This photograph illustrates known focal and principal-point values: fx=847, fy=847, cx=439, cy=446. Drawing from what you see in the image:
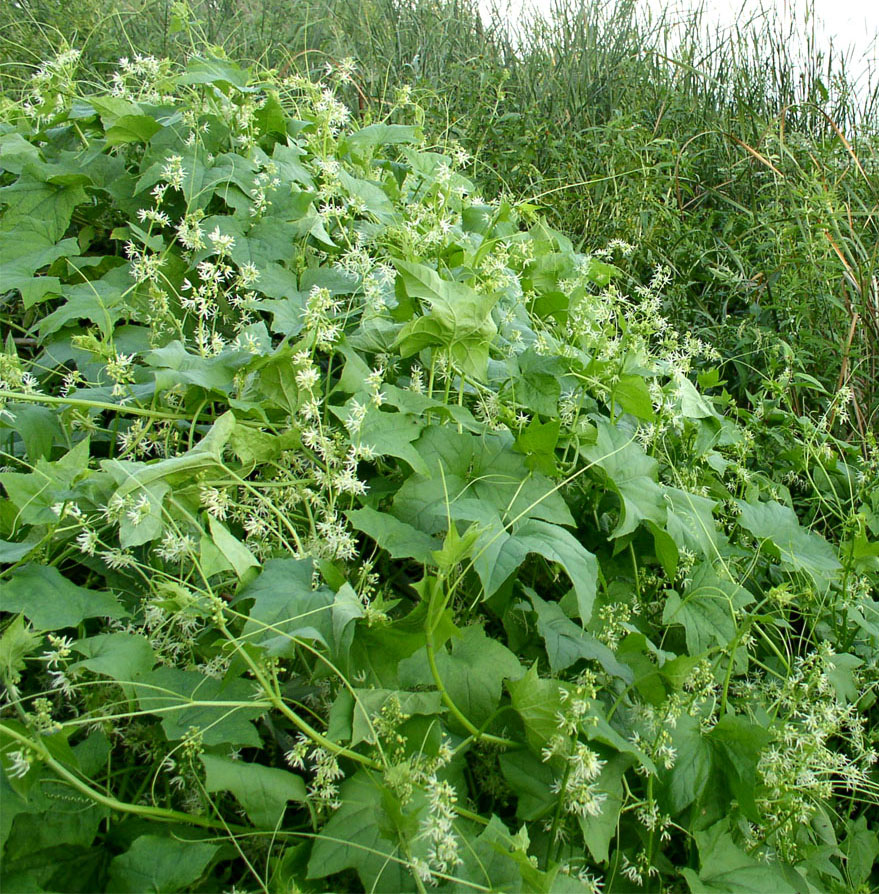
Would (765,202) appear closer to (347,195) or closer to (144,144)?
(347,195)

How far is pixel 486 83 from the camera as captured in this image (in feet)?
13.8

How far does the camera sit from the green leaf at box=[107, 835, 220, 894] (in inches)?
39.5

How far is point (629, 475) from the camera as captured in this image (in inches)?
60.8

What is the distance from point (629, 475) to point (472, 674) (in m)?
0.53

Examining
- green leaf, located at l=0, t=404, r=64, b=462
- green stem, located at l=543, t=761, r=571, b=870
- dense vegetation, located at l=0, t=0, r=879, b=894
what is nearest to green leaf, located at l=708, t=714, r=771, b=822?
dense vegetation, located at l=0, t=0, r=879, b=894

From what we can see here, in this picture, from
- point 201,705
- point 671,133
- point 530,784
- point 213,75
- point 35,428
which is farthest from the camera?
point 671,133

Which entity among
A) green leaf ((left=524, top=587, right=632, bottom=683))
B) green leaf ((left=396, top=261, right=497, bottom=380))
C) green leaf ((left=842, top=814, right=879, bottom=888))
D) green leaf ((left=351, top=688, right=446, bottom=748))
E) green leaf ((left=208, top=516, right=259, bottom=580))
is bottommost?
green leaf ((left=842, top=814, right=879, bottom=888))

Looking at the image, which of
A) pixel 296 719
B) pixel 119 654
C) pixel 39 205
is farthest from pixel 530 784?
pixel 39 205

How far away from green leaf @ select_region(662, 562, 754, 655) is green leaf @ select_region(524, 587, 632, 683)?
22cm

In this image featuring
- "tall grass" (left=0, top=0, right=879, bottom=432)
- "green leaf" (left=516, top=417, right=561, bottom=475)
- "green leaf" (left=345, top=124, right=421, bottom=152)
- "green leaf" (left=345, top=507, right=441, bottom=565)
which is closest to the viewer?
"green leaf" (left=345, top=507, right=441, bottom=565)

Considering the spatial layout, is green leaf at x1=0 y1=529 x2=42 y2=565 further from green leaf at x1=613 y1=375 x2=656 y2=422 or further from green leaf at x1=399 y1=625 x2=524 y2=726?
green leaf at x1=613 y1=375 x2=656 y2=422

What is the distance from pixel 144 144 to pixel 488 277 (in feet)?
2.93

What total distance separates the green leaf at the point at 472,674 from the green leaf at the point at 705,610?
0.41 m

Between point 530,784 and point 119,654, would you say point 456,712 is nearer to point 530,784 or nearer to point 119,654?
point 530,784
